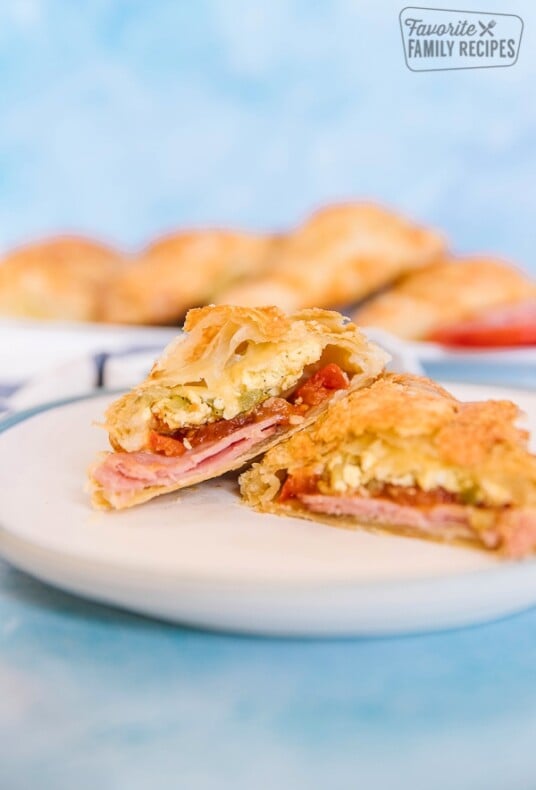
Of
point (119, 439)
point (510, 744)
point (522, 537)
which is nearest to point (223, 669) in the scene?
point (510, 744)

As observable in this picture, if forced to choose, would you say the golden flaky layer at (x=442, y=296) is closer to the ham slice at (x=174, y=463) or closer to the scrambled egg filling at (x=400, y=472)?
the ham slice at (x=174, y=463)

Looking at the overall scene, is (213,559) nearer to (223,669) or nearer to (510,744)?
(223,669)

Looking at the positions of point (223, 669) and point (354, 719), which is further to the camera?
point (223, 669)

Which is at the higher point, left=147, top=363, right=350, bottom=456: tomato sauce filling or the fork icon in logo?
the fork icon in logo

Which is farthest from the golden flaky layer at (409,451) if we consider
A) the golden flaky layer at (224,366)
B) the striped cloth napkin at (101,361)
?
the striped cloth napkin at (101,361)

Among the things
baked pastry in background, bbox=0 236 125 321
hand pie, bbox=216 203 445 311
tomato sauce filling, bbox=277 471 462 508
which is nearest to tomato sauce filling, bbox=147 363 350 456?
tomato sauce filling, bbox=277 471 462 508

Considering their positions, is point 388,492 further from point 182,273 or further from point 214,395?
point 182,273

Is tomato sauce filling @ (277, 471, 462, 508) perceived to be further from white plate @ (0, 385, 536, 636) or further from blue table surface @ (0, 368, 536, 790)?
blue table surface @ (0, 368, 536, 790)
